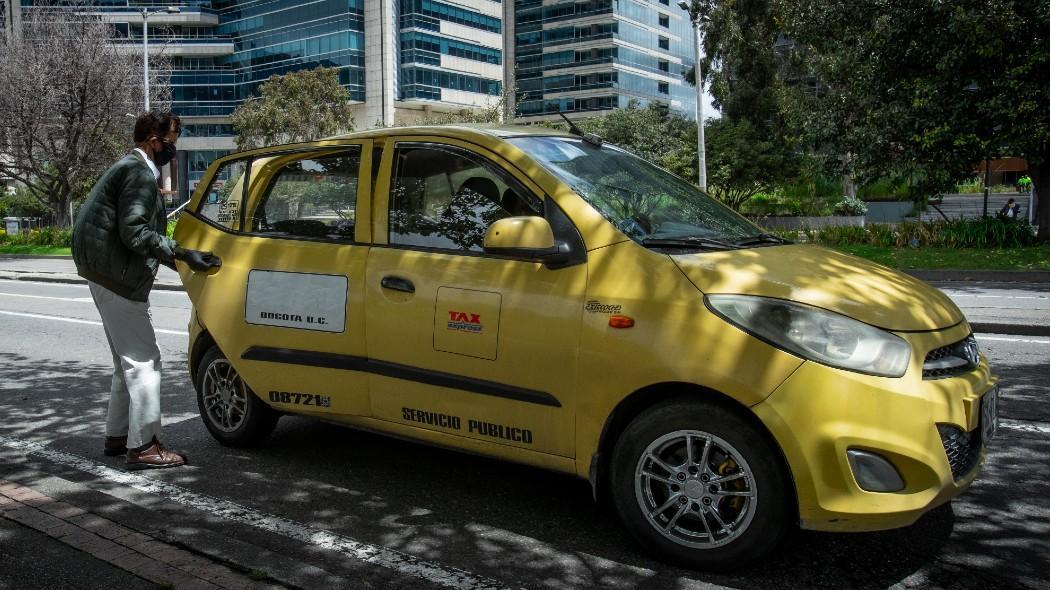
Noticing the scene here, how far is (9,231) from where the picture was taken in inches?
1657

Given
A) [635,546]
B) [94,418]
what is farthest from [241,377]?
[635,546]

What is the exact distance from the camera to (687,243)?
3789mm

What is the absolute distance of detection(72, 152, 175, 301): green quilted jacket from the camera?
4.78 metres

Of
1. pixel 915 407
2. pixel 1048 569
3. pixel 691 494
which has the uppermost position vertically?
pixel 915 407

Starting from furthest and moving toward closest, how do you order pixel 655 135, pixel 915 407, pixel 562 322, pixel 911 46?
pixel 655 135 < pixel 911 46 < pixel 562 322 < pixel 915 407

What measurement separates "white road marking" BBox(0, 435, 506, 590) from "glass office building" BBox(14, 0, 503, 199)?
64696 millimetres

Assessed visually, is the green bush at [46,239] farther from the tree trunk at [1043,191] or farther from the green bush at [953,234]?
the tree trunk at [1043,191]

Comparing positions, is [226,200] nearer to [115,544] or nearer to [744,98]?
[115,544]

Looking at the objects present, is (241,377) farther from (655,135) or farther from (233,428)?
(655,135)

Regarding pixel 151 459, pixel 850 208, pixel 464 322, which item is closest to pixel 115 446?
pixel 151 459

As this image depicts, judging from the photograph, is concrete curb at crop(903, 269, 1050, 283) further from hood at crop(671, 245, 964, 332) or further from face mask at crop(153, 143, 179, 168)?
face mask at crop(153, 143, 179, 168)

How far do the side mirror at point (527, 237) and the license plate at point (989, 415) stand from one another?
1.76 m

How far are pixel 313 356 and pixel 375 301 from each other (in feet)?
1.80

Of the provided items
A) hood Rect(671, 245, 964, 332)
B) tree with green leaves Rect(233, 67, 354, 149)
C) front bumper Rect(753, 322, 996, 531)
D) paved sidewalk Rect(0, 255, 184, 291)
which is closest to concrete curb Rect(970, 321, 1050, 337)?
hood Rect(671, 245, 964, 332)
